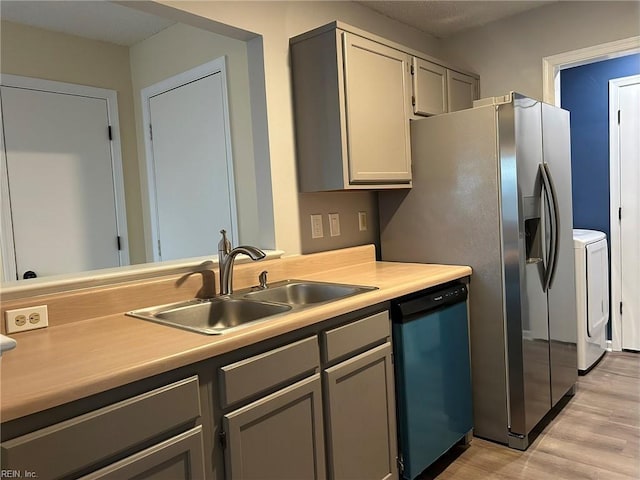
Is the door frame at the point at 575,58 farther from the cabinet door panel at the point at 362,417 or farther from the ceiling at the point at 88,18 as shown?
the ceiling at the point at 88,18

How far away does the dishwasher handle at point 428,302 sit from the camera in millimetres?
2018

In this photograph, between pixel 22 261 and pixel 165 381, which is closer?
pixel 165 381

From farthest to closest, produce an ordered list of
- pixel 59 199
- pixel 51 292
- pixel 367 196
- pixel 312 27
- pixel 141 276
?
pixel 59 199 < pixel 367 196 < pixel 312 27 < pixel 141 276 < pixel 51 292

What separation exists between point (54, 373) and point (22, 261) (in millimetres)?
2372

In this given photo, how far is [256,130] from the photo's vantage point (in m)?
2.42

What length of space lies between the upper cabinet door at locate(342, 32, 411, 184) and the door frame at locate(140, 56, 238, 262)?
0.91 metres

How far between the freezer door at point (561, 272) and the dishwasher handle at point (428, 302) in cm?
55

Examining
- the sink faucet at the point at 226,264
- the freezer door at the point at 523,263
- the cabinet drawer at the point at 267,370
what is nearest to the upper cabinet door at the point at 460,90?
the freezer door at the point at 523,263

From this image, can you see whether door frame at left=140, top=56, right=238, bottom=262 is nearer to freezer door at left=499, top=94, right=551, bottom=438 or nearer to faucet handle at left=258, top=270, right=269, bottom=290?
faucet handle at left=258, top=270, right=269, bottom=290

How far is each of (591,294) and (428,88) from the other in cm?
185

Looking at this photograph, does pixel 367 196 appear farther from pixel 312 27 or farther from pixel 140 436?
pixel 140 436

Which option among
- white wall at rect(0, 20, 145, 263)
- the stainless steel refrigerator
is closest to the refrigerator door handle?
the stainless steel refrigerator

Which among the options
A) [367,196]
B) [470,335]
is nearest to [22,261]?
[367,196]

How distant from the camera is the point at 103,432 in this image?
1.09 m
